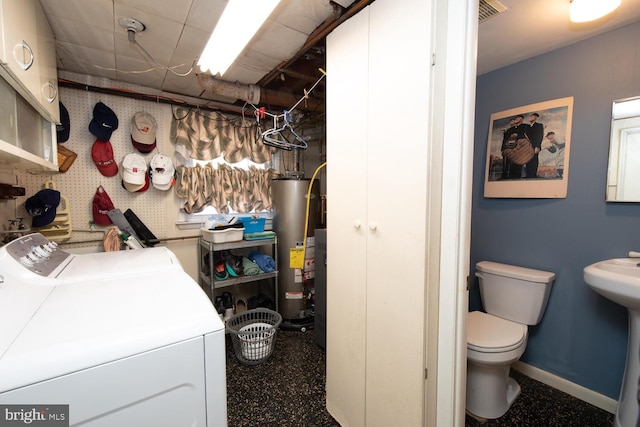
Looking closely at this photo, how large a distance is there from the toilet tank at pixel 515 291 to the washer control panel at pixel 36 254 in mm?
2569

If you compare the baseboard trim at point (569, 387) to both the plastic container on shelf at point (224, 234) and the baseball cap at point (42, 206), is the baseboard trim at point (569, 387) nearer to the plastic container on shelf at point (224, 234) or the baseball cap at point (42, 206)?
the plastic container on shelf at point (224, 234)

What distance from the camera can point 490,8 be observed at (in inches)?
54.6

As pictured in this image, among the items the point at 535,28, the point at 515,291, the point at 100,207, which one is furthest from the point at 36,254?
the point at 535,28

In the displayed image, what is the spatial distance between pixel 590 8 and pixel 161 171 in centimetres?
309

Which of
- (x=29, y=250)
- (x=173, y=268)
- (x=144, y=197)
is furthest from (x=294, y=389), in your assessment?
(x=144, y=197)

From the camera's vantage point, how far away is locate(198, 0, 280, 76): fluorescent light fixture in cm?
124

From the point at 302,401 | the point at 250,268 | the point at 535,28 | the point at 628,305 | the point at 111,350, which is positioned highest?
the point at 535,28

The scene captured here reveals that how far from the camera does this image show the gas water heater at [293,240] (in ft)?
8.89

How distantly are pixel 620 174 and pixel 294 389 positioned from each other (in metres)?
2.44

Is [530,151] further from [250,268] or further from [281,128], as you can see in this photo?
[250,268]

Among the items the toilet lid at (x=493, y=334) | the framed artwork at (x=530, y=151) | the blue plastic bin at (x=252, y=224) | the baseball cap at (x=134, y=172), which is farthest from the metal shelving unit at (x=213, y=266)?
the framed artwork at (x=530, y=151)

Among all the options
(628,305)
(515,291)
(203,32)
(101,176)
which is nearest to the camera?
(628,305)

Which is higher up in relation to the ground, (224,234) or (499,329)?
(224,234)

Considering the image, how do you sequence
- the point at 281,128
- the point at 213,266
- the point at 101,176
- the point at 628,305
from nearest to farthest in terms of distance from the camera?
the point at 628,305 < the point at 281,128 < the point at 101,176 < the point at 213,266
